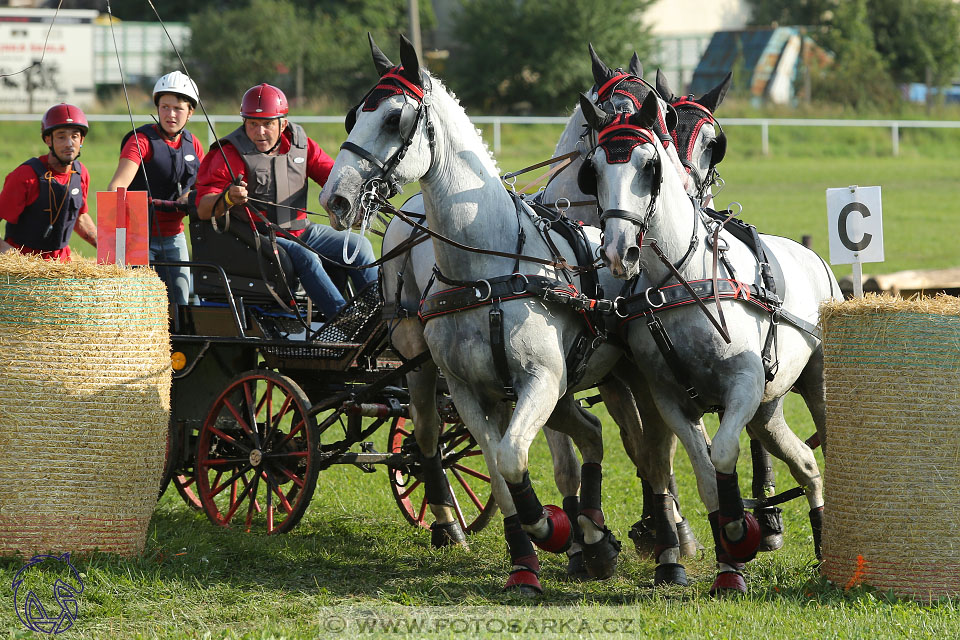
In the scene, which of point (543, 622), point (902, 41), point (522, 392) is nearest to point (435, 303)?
point (522, 392)

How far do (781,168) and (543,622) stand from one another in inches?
A: 792

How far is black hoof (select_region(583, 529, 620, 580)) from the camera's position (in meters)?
5.61

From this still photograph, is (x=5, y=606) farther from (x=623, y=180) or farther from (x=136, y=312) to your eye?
(x=623, y=180)

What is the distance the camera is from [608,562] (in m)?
5.63


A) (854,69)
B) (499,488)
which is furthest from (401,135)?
(854,69)

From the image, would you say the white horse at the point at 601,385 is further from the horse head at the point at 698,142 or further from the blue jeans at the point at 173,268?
the blue jeans at the point at 173,268

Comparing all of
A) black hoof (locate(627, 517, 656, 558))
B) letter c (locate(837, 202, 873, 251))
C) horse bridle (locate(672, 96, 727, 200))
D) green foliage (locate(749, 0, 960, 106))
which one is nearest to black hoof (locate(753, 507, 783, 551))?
black hoof (locate(627, 517, 656, 558))

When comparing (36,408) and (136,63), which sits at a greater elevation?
(136,63)

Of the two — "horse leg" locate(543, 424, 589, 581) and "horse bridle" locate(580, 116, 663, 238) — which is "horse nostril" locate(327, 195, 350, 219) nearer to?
"horse bridle" locate(580, 116, 663, 238)

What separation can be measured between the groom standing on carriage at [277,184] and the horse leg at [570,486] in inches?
58.7

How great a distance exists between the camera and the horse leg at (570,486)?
18.8ft

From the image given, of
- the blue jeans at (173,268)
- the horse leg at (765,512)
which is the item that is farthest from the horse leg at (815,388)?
the blue jeans at (173,268)

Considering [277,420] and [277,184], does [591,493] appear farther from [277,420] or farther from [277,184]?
[277,184]
